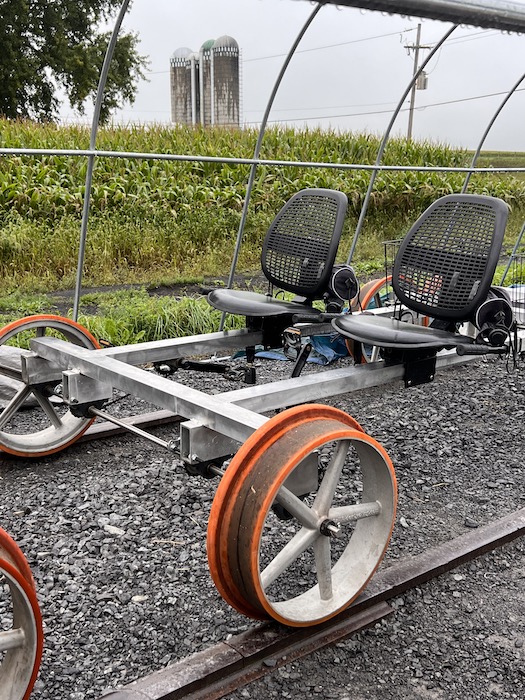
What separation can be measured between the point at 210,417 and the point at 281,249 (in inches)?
77.7

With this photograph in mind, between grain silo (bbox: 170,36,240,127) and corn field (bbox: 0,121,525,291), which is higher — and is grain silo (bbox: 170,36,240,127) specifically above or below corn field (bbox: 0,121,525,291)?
above

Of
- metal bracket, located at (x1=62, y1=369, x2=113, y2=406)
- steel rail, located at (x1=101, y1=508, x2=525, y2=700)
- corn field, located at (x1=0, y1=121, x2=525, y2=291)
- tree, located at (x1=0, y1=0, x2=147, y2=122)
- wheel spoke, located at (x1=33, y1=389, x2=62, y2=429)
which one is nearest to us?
steel rail, located at (x1=101, y1=508, x2=525, y2=700)

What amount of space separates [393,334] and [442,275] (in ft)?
2.04

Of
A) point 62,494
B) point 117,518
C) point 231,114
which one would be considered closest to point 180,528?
point 117,518

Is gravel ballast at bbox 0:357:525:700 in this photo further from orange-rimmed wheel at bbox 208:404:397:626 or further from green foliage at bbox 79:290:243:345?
green foliage at bbox 79:290:243:345

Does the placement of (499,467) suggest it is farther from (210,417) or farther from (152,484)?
(210,417)

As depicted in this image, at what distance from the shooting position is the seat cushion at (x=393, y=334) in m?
3.29

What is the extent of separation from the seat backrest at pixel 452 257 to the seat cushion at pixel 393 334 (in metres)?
0.19

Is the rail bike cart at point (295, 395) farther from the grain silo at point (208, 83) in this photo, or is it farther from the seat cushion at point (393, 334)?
the grain silo at point (208, 83)

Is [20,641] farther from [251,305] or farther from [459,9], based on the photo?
[459,9]

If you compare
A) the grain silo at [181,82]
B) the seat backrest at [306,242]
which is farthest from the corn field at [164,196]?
the seat backrest at [306,242]

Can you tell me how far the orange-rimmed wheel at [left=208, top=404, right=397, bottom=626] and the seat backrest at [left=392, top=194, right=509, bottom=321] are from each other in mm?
1338

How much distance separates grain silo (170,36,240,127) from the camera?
5531mm

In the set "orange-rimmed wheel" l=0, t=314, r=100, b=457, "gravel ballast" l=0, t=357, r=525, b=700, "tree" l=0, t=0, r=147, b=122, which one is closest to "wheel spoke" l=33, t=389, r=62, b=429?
"orange-rimmed wheel" l=0, t=314, r=100, b=457
